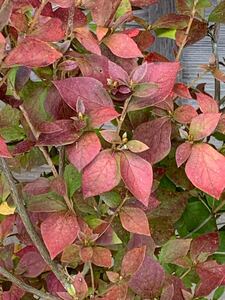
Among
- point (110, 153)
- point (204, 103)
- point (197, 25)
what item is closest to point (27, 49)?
point (110, 153)

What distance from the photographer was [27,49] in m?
0.52

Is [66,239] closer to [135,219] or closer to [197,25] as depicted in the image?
[135,219]

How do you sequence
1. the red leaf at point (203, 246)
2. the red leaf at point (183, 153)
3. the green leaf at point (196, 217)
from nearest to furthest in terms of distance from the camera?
the red leaf at point (183, 153) → the red leaf at point (203, 246) → the green leaf at point (196, 217)

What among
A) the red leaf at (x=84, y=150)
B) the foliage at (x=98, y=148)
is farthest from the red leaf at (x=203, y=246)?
the red leaf at (x=84, y=150)

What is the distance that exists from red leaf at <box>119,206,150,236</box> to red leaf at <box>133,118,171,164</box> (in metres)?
0.06

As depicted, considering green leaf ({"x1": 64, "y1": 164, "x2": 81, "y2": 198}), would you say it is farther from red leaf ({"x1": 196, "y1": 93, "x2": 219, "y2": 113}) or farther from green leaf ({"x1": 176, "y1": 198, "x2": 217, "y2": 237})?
green leaf ({"x1": 176, "y1": 198, "x2": 217, "y2": 237})

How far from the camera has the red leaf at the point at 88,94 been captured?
1.92 feet

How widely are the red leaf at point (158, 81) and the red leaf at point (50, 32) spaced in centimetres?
9

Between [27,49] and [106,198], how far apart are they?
217 mm

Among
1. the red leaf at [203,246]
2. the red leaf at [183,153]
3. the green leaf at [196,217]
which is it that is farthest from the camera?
the green leaf at [196,217]

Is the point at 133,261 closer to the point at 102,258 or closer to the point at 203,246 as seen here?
the point at 102,258

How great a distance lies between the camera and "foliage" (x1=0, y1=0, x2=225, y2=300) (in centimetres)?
58

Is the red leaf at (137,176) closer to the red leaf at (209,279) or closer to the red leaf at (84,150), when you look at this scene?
the red leaf at (84,150)

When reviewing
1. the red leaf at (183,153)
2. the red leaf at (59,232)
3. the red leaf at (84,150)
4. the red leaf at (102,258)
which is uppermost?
the red leaf at (84,150)
